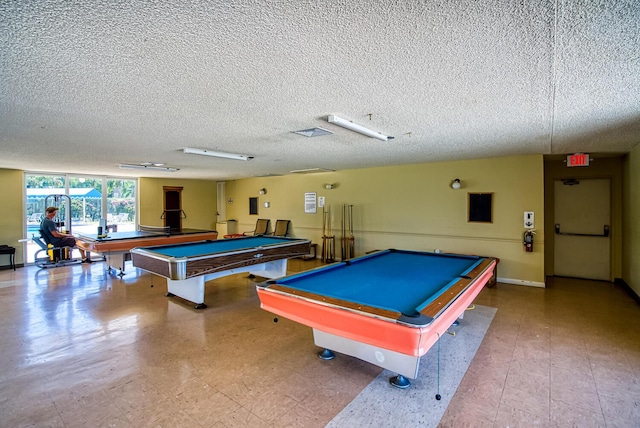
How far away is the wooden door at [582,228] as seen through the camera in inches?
212

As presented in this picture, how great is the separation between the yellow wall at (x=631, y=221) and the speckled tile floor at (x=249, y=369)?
0.62m

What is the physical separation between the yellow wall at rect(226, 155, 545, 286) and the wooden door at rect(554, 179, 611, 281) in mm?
1244

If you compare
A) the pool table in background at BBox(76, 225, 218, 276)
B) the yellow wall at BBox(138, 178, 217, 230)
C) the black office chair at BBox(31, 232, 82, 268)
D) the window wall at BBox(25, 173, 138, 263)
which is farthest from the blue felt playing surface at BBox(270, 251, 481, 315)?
the yellow wall at BBox(138, 178, 217, 230)

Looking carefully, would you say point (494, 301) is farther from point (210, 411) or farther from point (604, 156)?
point (210, 411)

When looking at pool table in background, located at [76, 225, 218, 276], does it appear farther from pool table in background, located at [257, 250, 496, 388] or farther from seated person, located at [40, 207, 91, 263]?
pool table in background, located at [257, 250, 496, 388]

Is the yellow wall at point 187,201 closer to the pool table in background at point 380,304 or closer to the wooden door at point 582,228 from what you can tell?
the pool table in background at point 380,304

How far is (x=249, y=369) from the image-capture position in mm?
2551

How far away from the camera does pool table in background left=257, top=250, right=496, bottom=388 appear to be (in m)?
1.73

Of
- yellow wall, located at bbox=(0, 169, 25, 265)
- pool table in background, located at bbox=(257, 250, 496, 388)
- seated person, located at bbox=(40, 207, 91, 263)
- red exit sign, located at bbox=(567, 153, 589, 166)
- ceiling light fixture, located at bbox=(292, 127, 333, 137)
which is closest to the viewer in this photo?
pool table in background, located at bbox=(257, 250, 496, 388)

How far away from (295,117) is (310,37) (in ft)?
4.36

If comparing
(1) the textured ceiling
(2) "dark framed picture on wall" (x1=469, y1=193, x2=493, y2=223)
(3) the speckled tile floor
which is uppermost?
(1) the textured ceiling

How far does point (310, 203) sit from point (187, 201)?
4.11 metres

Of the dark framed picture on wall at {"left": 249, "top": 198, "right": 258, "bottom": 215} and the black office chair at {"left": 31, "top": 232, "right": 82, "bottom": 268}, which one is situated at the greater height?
the dark framed picture on wall at {"left": 249, "top": 198, "right": 258, "bottom": 215}

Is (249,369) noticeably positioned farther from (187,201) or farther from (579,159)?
(187,201)
